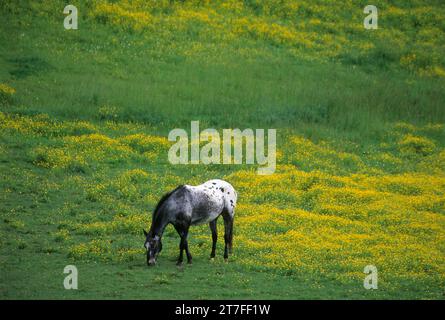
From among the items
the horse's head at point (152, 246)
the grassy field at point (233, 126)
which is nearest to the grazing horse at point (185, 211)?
the horse's head at point (152, 246)

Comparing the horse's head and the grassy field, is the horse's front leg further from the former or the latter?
the horse's head

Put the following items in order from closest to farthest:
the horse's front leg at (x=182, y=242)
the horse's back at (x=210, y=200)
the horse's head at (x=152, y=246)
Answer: the horse's head at (x=152, y=246) < the horse's front leg at (x=182, y=242) < the horse's back at (x=210, y=200)

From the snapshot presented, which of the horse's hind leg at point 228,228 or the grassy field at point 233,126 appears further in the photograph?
the horse's hind leg at point 228,228

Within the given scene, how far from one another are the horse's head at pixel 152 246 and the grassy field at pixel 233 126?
0.39 m

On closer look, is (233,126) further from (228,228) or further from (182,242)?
(182,242)

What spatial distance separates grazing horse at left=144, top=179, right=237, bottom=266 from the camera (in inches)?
930

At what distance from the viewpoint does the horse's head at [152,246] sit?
23531 mm

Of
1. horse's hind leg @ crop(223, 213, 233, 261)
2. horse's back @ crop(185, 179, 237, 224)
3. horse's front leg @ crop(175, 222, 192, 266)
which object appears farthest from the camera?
horse's hind leg @ crop(223, 213, 233, 261)

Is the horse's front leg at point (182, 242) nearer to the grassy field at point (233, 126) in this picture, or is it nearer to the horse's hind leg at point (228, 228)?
the grassy field at point (233, 126)

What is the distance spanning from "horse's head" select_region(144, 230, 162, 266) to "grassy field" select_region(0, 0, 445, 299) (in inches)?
15.2

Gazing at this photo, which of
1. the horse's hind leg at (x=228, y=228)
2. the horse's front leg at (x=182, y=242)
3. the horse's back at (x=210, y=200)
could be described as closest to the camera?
the horse's front leg at (x=182, y=242)

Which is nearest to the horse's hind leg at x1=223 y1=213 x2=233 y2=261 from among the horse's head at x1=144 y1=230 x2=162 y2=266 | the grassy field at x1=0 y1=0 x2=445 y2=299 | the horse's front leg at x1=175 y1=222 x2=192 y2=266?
the grassy field at x1=0 y1=0 x2=445 y2=299

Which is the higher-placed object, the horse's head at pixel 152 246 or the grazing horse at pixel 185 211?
the grazing horse at pixel 185 211
